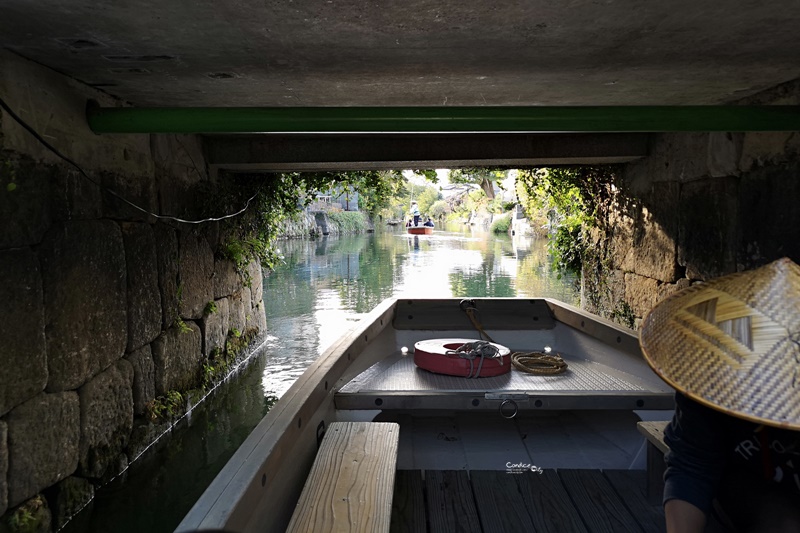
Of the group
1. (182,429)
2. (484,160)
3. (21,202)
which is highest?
(484,160)

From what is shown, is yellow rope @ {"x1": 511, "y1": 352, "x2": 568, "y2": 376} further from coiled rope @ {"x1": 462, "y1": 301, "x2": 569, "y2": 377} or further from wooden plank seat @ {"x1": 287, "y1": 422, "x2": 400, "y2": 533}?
wooden plank seat @ {"x1": 287, "y1": 422, "x2": 400, "y2": 533}

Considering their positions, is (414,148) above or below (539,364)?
above

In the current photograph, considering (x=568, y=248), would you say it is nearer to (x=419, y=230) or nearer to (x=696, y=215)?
(x=696, y=215)

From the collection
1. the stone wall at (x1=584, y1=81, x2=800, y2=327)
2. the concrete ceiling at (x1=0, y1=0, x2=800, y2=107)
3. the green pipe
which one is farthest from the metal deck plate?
the concrete ceiling at (x1=0, y1=0, x2=800, y2=107)

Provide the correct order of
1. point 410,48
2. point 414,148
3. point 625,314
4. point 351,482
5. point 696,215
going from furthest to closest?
1. point 625,314
2. point 414,148
3. point 696,215
4. point 410,48
5. point 351,482

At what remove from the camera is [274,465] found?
1.49 m

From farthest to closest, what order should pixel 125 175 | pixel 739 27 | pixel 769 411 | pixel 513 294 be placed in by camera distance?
pixel 513 294
pixel 125 175
pixel 739 27
pixel 769 411

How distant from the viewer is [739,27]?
2137 millimetres

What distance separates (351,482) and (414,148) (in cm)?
340

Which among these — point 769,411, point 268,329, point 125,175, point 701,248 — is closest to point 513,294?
point 268,329

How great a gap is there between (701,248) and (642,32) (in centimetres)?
217

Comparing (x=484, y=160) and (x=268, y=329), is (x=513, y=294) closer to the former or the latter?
(x=268, y=329)

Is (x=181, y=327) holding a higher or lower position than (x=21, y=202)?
lower

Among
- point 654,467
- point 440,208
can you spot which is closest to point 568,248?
point 654,467
